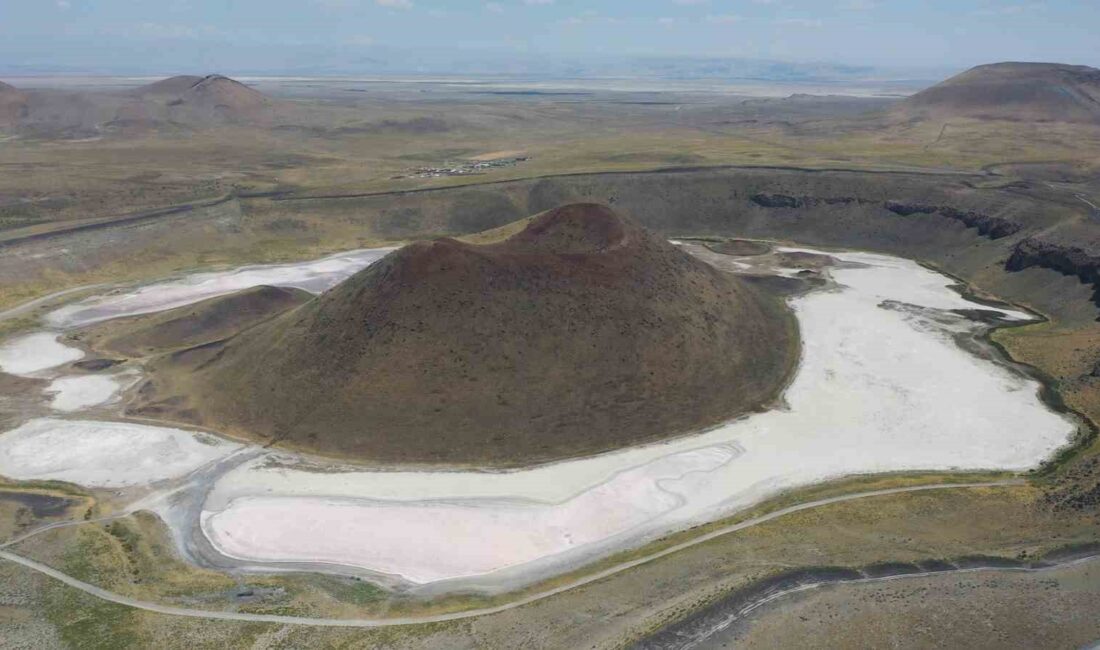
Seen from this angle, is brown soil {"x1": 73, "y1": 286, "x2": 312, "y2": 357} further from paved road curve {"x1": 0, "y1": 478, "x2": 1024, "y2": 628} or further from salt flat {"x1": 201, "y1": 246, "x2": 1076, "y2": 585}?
paved road curve {"x1": 0, "y1": 478, "x2": 1024, "y2": 628}

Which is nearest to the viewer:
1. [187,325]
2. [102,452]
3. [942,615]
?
[942,615]

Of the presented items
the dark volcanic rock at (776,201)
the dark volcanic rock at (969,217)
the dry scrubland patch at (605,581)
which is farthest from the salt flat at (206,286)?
the dark volcanic rock at (969,217)

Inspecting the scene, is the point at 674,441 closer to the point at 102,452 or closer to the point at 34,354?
the point at 102,452

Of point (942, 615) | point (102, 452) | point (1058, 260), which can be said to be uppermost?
point (1058, 260)

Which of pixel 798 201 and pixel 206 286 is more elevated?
pixel 798 201

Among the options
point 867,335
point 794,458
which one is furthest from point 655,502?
point 867,335

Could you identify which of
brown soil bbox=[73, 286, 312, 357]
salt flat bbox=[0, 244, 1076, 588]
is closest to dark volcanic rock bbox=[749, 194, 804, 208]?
salt flat bbox=[0, 244, 1076, 588]

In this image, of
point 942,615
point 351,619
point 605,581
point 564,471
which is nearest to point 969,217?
point 564,471

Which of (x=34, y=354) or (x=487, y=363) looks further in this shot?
(x=34, y=354)
